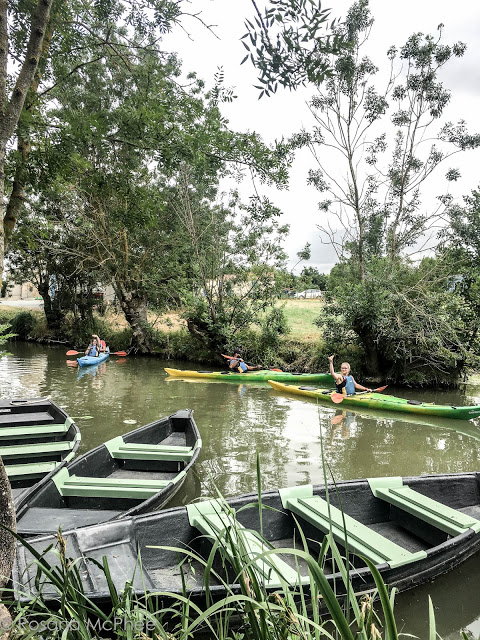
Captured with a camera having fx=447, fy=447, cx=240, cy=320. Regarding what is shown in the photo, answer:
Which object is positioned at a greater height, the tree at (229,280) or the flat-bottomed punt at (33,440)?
the tree at (229,280)

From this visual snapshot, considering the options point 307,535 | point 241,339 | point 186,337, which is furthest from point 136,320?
point 307,535

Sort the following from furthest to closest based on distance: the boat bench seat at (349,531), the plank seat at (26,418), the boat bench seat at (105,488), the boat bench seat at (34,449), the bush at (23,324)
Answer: the bush at (23,324), the plank seat at (26,418), the boat bench seat at (34,449), the boat bench seat at (105,488), the boat bench seat at (349,531)

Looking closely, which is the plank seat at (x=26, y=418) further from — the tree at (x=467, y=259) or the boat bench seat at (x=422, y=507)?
the tree at (x=467, y=259)

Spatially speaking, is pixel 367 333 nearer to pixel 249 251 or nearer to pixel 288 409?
pixel 288 409

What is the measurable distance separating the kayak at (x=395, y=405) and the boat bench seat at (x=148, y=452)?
185 inches

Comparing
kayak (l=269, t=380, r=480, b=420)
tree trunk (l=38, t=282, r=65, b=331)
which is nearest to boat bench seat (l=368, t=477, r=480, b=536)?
kayak (l=269, t=380, r=480, b=420)

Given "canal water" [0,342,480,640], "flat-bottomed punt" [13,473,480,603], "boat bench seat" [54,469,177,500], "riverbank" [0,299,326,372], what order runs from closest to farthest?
"flat-bottomed punt" [13,473,480,603]
"canal water" [0,342,480,640]
"boat bench seat" [54,469,177,500]
"riverbank" [0,299,326,372]

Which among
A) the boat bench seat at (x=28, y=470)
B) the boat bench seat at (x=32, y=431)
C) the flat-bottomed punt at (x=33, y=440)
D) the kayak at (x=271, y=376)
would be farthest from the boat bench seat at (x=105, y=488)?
the kayak at (x=271, y=376)

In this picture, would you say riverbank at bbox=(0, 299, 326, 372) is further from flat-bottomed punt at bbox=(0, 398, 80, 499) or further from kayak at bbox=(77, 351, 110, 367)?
flat-bottomed punt at bbox=(0, 398, 80, 499)

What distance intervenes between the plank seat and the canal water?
0.94 m

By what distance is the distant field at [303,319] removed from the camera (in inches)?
639

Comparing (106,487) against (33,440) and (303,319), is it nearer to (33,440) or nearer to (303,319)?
(33,440)

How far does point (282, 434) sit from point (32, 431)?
4.42 meters

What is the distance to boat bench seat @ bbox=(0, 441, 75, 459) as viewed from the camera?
554 cm
